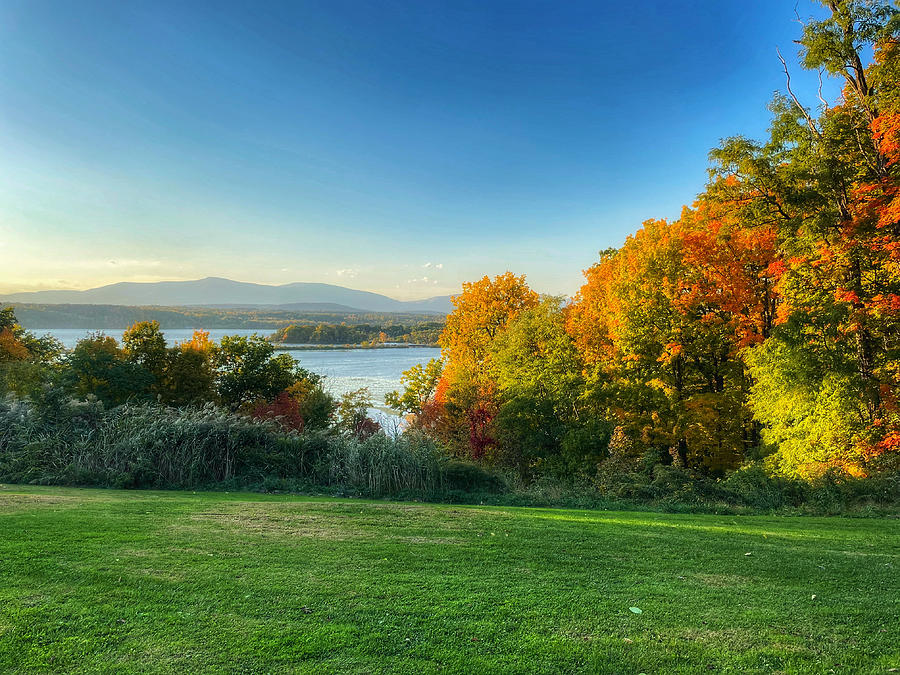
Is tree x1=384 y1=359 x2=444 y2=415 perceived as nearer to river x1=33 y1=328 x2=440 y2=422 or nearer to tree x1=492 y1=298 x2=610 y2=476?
river x1=33 y1=328 x2=440 y2=422

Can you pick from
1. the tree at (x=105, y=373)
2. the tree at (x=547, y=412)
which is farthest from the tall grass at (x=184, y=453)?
the tree at (x=105, y=373)

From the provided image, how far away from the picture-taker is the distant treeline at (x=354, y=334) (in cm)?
6894

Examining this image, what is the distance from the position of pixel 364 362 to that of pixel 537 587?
65011mm

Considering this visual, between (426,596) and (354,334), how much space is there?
229 feet

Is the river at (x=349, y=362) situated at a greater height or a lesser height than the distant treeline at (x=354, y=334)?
lesser

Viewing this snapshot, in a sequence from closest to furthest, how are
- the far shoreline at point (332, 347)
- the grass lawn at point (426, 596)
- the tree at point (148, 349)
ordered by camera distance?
the grass lawn at point (426, 596), the tree at point (148, 349), the far shoreline at point (332, 347)

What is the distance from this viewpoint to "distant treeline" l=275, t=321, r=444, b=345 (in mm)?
68938

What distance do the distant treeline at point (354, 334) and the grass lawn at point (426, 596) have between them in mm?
58400

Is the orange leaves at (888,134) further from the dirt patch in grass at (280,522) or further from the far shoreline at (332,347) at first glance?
the far shoreline at (332,347)

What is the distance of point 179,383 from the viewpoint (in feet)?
97.0

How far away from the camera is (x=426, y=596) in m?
4.39

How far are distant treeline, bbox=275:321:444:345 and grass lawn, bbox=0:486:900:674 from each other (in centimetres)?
5840

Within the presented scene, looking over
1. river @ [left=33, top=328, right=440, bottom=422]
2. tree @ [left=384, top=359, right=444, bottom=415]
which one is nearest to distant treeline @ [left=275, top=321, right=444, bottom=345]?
river @ [left=33, top=328, right=440, bottom=422]

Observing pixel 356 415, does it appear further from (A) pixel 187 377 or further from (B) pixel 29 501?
(A) pixel 187 377
